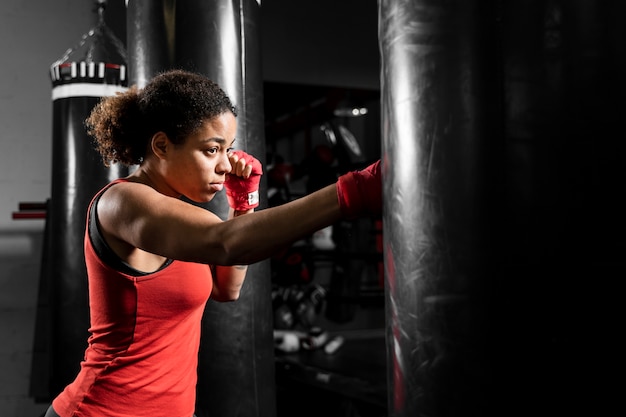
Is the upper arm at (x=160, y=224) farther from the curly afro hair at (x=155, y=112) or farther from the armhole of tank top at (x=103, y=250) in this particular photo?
the curly afro hair at (x=155, y=112)

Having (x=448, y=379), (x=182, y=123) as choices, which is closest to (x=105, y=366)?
(x=182, y=123)

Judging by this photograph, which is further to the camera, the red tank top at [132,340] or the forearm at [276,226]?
the red tank top at [132,340]

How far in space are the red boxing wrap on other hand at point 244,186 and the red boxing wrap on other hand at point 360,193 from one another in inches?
19.2

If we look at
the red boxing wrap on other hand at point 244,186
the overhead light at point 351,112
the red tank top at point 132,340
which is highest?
the overhead light at point 351,112

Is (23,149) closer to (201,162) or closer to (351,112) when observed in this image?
(351,112)

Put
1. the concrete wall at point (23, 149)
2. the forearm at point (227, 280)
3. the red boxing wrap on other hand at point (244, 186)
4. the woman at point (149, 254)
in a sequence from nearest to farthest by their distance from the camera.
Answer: the woman at point (149, 254) < the red boxing wrap on other hand at point (244, 186) < the forearm at point (227, 280) < the concrete wall at point (23, 149)

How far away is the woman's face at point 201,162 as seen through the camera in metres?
1.31

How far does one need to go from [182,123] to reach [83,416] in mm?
604

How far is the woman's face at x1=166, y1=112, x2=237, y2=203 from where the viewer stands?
1307 mm

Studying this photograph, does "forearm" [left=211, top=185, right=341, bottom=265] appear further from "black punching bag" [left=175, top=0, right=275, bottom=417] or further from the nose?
"black punching bag" [left=175, top=0, right=275, bottom=417]

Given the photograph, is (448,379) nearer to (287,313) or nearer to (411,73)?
(411,73)

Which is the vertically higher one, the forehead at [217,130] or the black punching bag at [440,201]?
the forehead at [217,130]

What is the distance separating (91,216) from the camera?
49.1 inches

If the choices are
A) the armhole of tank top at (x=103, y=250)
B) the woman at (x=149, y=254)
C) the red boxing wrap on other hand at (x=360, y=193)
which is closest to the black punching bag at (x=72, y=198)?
the woman at (x=149, y=254)
